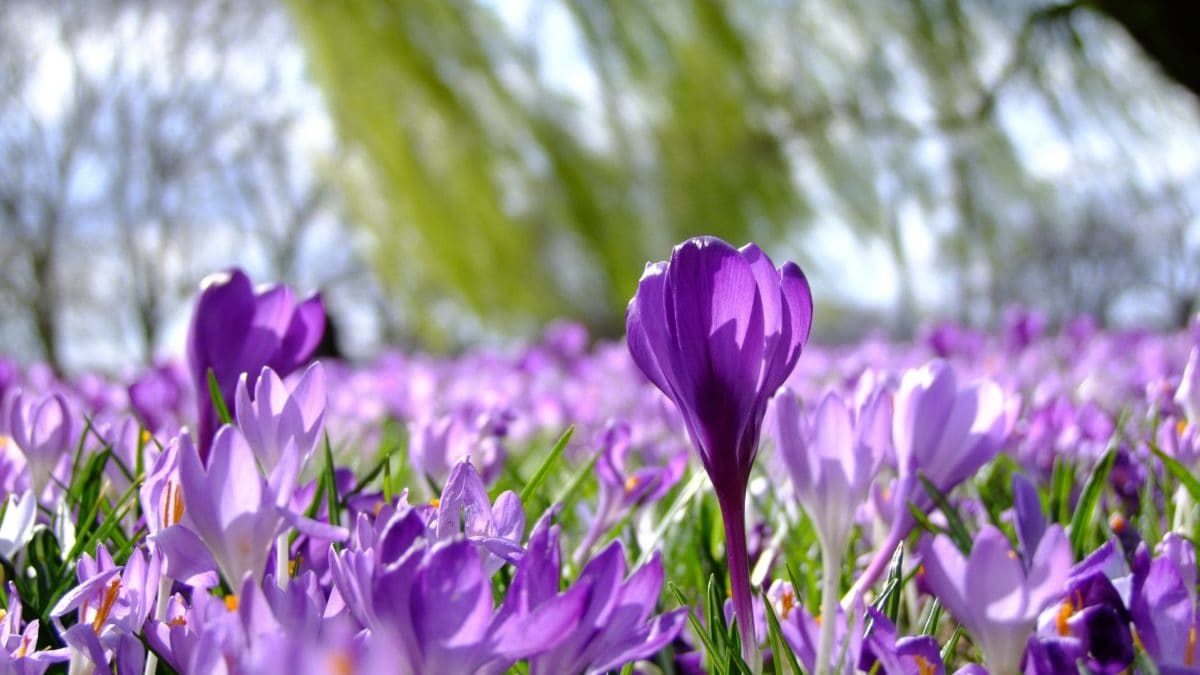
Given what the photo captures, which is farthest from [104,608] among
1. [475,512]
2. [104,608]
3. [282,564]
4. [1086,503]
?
[1086,503]

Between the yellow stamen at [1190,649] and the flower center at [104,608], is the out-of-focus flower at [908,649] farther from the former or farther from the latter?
the flower center at [104,608]

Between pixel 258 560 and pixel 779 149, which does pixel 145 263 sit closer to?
pixel 779 149

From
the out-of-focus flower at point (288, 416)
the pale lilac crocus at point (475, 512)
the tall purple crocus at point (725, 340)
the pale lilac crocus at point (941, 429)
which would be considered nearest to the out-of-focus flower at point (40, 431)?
the out-of-focus flower at point (288, 416)

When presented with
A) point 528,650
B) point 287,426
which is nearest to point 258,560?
point 287,426

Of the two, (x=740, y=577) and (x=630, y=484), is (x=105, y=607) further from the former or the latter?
(x=630, y=484)

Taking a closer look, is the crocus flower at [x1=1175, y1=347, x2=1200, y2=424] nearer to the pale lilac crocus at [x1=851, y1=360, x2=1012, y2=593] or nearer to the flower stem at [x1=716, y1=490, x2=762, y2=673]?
the pale lilac crocus at [x1=851, y1=360, x2=1012, y2=593]

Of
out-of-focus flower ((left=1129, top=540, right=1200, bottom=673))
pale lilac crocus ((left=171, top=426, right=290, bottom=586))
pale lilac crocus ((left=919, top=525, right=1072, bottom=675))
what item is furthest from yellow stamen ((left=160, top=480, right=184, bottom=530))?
out-of-focus flower ((left=1129, top=540, right=1200, bottom=673))
